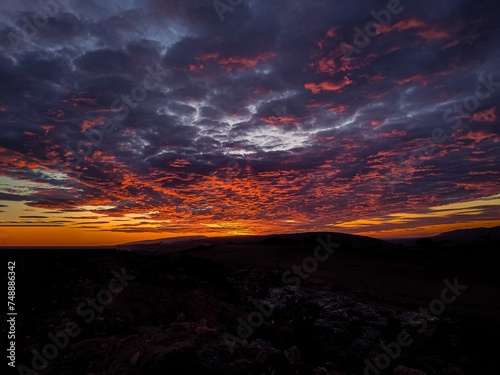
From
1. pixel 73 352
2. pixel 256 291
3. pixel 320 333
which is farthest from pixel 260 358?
pixel 256 291

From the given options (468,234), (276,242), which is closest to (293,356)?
(276,242)

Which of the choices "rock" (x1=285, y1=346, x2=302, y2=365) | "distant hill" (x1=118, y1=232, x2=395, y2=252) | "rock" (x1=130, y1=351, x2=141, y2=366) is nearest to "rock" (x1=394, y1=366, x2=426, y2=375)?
"rock" (x1=285, y1=346, x2=302, y2=365)

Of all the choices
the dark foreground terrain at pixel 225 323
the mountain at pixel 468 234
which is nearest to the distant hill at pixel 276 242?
the dark foreground terrain at pixel 225 323

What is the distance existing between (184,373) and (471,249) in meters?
52.6

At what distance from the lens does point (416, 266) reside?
111 feet

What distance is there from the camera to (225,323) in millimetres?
10969

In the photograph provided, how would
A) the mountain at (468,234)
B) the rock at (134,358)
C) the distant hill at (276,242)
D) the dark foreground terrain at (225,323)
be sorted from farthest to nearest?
the mountain at (468,234) → the distant hill at (276,242) → the dark foreground terrain at (225,323) → the rock at (134,358)

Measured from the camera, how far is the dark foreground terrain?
6406 mm

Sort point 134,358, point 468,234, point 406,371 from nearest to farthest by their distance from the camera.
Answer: point 134,358
point 406,371
point 468,234

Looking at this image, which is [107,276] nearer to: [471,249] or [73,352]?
[73,352]

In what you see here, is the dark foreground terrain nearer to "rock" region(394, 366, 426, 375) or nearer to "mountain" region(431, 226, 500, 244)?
"rock" region(394, 366, 426, 375)

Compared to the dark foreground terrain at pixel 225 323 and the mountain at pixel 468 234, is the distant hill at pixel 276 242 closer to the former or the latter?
the dark foreground terrain at pixel 225 323

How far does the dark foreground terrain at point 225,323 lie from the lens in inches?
252

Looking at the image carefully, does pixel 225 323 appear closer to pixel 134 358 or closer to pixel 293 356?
pixel 293 356
